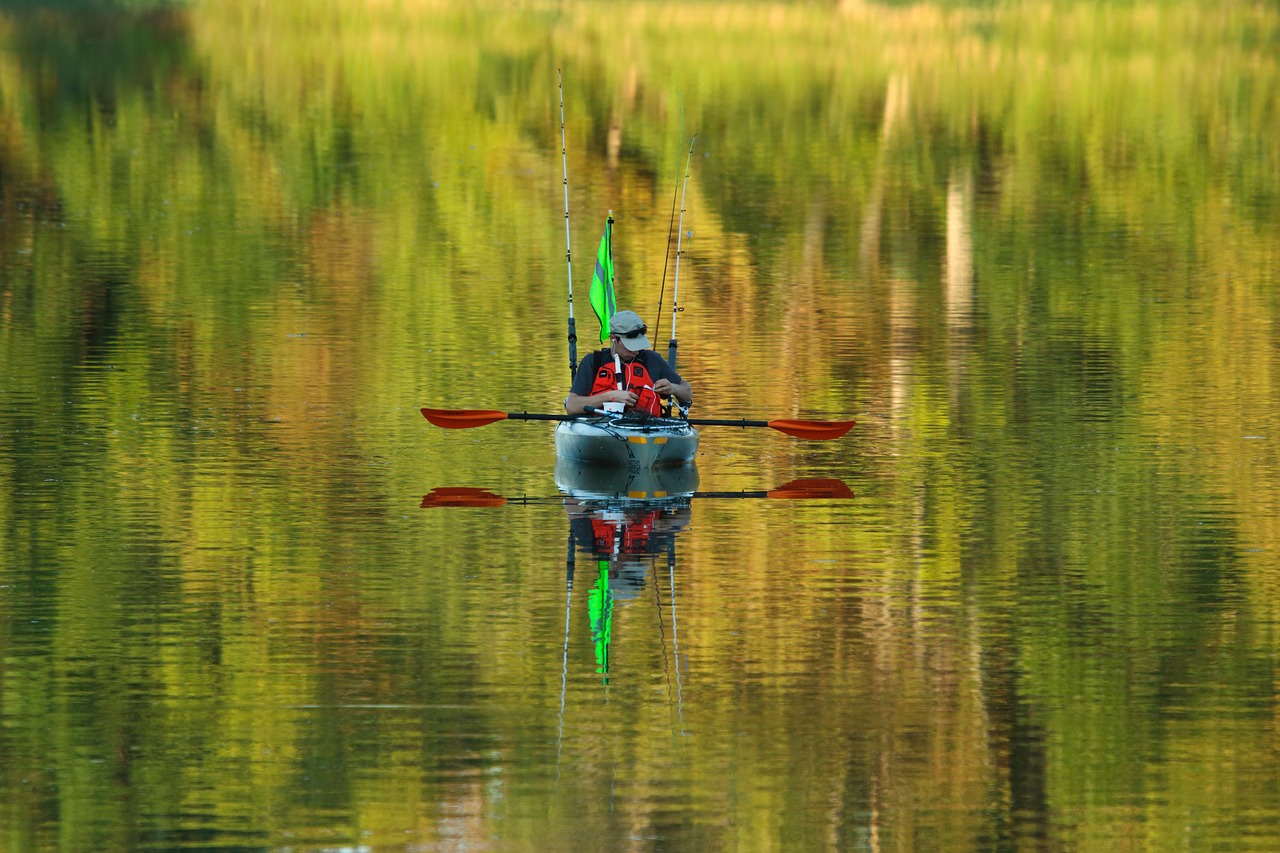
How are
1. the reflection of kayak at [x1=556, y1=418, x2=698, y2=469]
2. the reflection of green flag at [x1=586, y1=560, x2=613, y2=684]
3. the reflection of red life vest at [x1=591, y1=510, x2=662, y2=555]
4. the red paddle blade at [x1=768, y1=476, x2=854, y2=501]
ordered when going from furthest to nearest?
the reflection of kayak at [x1=556, y1=418, x2=698, y2=469]
the red paddle blade at [x1=768, y1=476, x2=854, y2=501]
the reflection of red life vest at [x1=591, y1=510, x2=662, y2=555]
the reflection of green flag at [x1=586, y1=560, x2=613, y2=684]

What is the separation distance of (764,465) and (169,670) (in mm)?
7194

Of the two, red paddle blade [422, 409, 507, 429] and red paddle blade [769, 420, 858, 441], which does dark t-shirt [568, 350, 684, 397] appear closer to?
red paddle blade [422, 409, 507, 429]

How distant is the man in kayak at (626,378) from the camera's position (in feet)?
59.2

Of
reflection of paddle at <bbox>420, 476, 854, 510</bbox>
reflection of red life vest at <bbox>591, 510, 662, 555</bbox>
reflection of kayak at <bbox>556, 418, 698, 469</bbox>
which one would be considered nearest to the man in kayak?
reflection of kayak at <bbox>556, 418, 698, 469</bbox>

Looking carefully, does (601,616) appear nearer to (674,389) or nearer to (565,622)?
(565,622)

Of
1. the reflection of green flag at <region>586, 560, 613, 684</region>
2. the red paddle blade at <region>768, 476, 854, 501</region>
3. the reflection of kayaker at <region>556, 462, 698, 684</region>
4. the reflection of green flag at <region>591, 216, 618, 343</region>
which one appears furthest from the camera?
the reflection of green flag at <region>591, 216, 618, 343</region>

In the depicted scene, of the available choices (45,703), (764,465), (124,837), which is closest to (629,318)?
(764,465)

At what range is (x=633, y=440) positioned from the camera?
1780 centimetres

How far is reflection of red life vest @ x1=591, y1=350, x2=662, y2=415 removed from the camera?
59.8 ft

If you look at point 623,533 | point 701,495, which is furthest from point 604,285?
point 623,533

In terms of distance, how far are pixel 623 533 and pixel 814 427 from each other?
3143 mm

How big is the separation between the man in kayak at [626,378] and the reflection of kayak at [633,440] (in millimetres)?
183

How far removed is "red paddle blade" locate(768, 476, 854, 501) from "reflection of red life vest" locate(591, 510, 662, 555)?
102cm

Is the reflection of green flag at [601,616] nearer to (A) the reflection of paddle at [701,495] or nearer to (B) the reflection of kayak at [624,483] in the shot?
(A) the reflection of paddle at [701,495]
